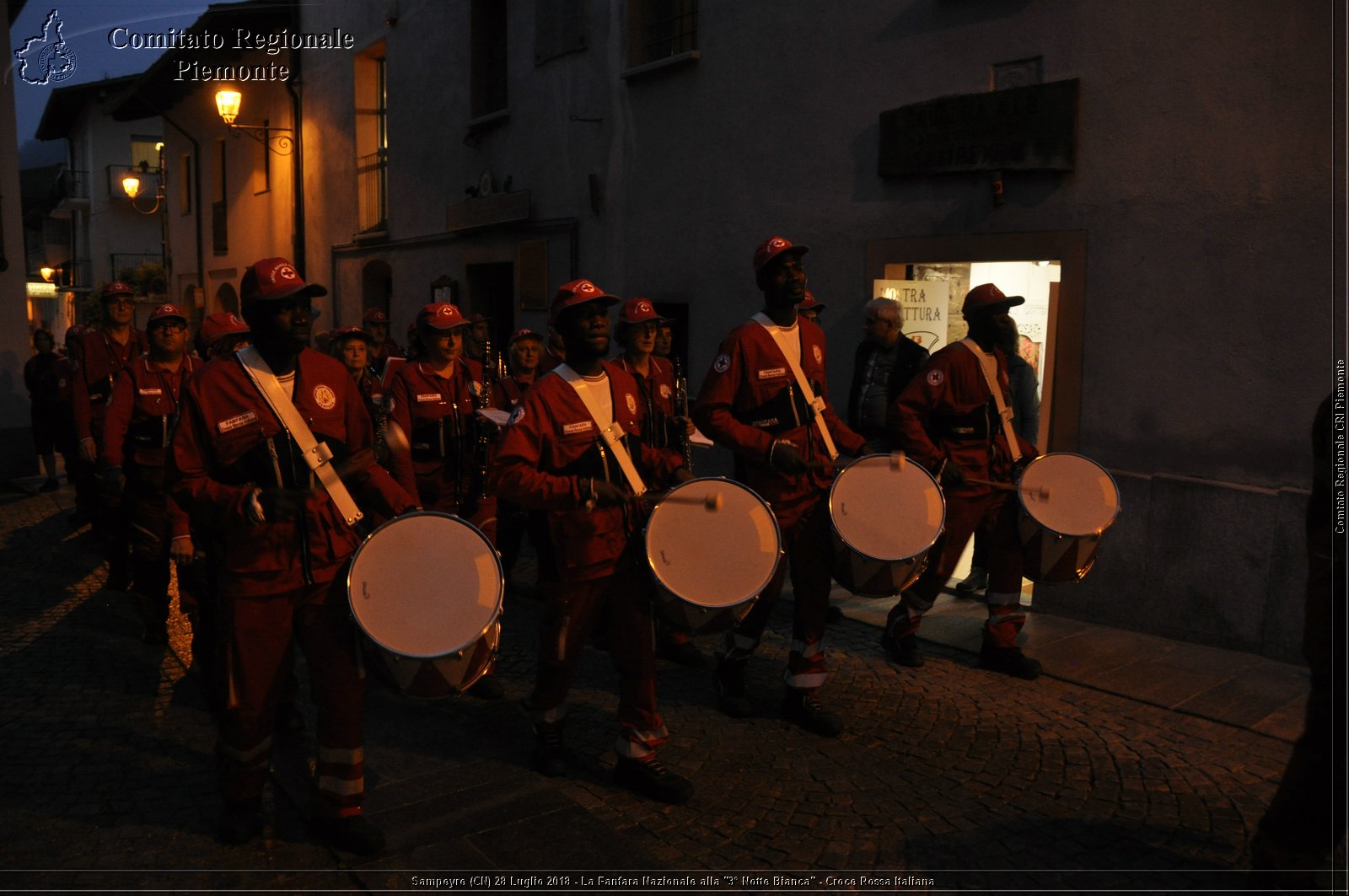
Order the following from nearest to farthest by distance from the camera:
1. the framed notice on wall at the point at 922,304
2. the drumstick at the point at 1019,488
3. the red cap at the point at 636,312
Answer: the drumstick at the point at 1019,488, the red cap at the point at 636,312, the framed notice on wall at the point at 922,304

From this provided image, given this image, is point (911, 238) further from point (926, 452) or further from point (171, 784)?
point (171, 784)

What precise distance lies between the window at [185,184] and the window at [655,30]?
2004 centimetres

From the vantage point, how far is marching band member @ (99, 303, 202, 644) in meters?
6.80

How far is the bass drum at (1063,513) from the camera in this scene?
5.57 metres

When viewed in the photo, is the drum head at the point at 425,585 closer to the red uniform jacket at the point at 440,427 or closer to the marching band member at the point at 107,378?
the red uniform jacket at the point at 440,427

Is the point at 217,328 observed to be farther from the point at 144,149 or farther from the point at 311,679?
the point at 144,149

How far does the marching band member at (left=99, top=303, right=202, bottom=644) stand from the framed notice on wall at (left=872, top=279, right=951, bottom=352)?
4908mm

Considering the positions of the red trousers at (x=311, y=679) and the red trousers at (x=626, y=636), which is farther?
the red trousers at (x=626, y=636)

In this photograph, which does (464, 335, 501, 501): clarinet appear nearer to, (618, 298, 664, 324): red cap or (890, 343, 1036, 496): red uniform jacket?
(618, 298, 664, 324): red cap

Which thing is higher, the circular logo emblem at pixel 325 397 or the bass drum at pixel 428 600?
the circular logo emblem at pixel 325 397

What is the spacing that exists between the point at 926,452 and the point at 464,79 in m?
11.2

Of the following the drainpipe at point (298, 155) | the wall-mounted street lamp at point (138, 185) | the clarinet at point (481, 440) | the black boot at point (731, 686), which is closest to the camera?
the black boot at point (731, 686)


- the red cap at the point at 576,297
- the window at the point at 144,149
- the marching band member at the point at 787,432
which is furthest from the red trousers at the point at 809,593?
the window at the point at 144,149

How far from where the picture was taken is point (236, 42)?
829 inches
